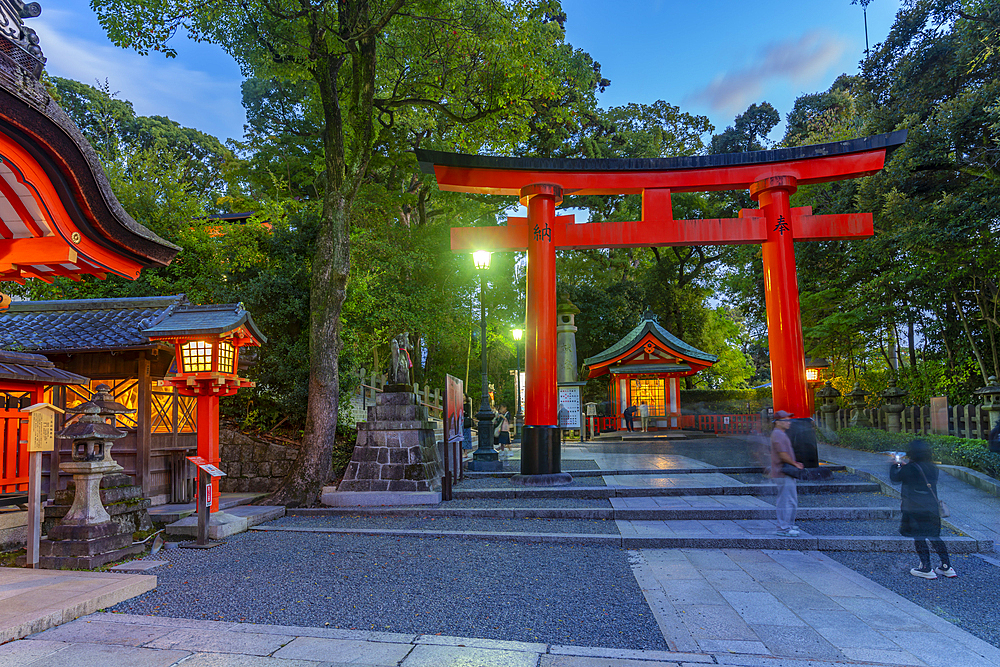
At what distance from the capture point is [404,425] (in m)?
10.1

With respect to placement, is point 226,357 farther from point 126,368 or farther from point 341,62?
point 341,62

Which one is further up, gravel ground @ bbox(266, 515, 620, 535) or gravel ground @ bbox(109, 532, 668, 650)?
gravel ground @ bbox(109, 532, 668, 650)

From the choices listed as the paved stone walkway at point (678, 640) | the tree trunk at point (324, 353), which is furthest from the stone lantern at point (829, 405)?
the tree trunk at point (324, 353)

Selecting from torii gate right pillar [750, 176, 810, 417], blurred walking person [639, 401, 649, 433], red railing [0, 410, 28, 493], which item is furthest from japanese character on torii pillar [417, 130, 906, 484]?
blurred walking person [639, 401, 649, 433]

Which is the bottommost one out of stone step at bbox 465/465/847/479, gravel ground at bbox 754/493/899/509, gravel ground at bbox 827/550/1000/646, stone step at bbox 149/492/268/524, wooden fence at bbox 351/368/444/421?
stone step at bbox 149/492/268/524

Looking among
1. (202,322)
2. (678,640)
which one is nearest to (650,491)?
(678,640)

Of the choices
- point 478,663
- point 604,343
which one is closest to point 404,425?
point 478,663

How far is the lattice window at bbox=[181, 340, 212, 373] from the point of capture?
7.82 meters

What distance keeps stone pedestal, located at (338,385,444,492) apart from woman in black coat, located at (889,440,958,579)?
701 cm

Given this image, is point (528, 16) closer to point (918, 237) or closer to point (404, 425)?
point (404, 425)

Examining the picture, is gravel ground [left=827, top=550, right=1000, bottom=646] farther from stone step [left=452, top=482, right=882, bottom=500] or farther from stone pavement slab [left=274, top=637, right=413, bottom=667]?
stone pavement slab [left=274, top=637, right=413, bottom=667]

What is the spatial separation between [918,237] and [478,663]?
13.9m

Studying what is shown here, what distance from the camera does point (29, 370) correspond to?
7.38m

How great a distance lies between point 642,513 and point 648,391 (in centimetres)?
1485
